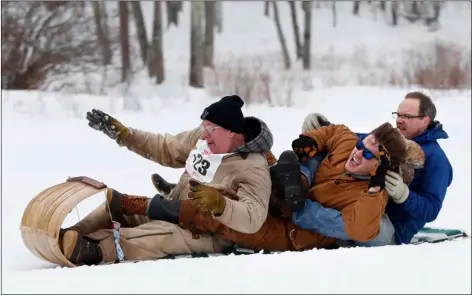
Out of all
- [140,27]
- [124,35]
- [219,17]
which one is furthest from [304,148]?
[219,17]

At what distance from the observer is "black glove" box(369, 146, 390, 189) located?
134 inches

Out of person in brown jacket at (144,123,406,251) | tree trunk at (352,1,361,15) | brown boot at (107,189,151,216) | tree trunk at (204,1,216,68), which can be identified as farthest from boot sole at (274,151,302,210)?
tree trunk at (352,1,361,15)

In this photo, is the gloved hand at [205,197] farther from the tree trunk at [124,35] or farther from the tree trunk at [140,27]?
the tree trunk at [124,35]

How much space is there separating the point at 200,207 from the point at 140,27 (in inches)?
536

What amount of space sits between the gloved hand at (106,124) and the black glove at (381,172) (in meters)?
1.42

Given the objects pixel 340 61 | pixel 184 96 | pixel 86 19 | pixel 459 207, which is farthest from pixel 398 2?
pixel 459 207

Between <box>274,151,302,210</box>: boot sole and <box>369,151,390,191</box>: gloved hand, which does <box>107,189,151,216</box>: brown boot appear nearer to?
<box>274,151,302,210</box>: boot sole

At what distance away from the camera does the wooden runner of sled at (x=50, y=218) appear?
3328 millimetres

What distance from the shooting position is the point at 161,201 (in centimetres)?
371

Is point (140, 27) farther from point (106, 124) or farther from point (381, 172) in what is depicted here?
point (381, 172)

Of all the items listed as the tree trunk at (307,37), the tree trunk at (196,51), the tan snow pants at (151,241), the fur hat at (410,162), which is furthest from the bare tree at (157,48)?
the fur hat at (410,162)

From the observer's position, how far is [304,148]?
3783 mm

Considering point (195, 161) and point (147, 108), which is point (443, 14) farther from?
point (195, 161)

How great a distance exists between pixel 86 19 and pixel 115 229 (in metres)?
12.3
